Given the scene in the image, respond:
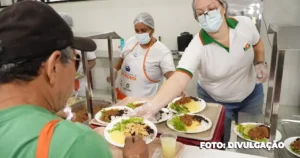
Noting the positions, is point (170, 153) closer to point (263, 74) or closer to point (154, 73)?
point (263, 74)

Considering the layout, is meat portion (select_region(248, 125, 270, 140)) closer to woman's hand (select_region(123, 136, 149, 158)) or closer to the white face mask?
woman's hand (select_region(123, 136, 149, 158))

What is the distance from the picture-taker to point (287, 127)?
134cm

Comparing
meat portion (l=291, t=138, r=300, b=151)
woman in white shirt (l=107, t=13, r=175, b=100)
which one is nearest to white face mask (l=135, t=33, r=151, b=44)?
woman in white shirt (l=107, t=13, r=175, b=100)

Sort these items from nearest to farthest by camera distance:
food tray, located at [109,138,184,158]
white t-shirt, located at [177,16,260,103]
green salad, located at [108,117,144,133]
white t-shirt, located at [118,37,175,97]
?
food tray, located at [109,138,184,158] → green salad, located at [108,117,144,133] → white t-shirt, located at [177,16,260,103] → white t-shirt, located at [118,37,175,97]

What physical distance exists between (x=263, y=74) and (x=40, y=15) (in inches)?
49.9

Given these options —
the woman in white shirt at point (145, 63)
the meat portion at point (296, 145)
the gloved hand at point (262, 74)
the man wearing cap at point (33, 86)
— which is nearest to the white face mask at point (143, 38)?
the woman in white shirt at point (145, 63)

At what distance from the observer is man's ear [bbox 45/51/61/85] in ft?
1.90

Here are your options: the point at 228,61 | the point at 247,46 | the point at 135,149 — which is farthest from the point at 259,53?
the point at 135,149

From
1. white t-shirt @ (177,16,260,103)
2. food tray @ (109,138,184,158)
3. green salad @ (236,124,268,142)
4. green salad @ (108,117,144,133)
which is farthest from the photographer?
white t-shirt @ (177,16,260,103)

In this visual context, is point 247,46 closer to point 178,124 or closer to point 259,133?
point 259,133

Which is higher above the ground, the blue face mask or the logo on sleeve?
the blue face mask

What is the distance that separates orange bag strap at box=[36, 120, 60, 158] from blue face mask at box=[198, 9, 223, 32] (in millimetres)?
1203

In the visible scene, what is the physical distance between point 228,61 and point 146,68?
0.83m

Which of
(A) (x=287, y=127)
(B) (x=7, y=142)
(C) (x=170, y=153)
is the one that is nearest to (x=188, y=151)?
(C) (x=170, y=153)
